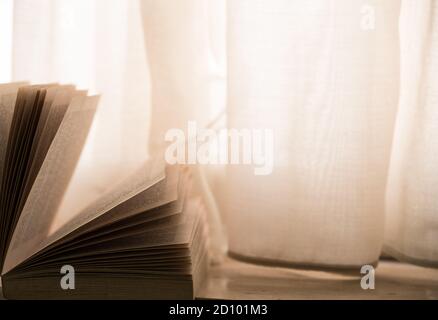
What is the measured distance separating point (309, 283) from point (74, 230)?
1.10ft

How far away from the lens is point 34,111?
0.64m

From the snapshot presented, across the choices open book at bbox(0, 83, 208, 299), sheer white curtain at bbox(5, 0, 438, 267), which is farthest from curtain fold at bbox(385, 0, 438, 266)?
open book at bbox(0, 83, 208, 299)

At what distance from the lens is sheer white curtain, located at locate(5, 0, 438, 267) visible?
0.75 metres

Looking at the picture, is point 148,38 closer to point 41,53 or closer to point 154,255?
point 41,53

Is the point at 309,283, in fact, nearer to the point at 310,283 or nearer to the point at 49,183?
the point at 310,283

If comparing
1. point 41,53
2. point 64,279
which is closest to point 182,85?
point 41,53

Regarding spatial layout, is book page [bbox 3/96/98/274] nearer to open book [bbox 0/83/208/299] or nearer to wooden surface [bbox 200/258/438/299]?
open book [bbox 0/83/208/299]

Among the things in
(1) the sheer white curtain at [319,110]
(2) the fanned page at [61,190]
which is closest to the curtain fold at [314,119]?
(1) the sheer white curtain at [319,110]

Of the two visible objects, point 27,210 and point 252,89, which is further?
point 252,89

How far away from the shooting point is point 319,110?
762mm

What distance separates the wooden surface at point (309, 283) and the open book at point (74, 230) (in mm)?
90

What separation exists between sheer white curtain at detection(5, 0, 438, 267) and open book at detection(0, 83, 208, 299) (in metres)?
0.19

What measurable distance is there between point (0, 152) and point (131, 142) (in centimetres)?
27

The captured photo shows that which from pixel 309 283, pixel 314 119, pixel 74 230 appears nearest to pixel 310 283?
pixel 309 283
